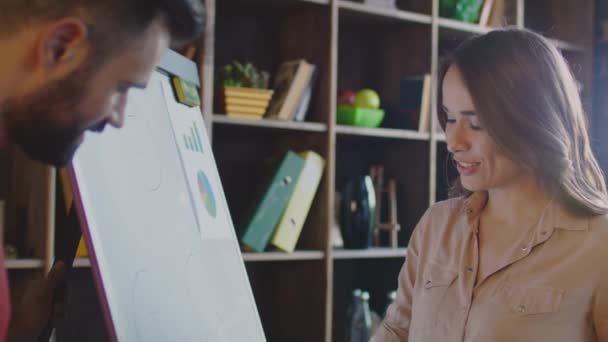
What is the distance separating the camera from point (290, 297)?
9.55 ft

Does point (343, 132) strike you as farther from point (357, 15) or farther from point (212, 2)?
point (212, 2)

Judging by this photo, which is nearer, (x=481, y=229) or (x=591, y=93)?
(x=481, y=229)

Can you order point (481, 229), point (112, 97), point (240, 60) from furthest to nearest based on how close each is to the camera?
point (240, 60) < point (481, 229) < point (112, 97)

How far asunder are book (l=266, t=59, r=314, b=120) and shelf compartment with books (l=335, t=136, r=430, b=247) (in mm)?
415

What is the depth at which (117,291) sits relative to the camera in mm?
1320

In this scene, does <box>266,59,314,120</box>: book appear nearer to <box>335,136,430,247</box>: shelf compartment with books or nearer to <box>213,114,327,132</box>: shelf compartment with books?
<box>213,114,327,132</box>: shelf compartment with books

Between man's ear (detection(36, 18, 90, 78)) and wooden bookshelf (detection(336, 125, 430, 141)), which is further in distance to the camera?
wooden bookshelf (detection(336, 125, 430, 141))

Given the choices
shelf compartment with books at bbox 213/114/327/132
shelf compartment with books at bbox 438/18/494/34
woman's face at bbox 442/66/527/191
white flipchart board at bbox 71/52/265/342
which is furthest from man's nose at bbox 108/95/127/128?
shelf compartment with books at bbox 438/18/494/34

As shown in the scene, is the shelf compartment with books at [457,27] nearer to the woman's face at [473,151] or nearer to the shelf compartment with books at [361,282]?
the shelf compartment with books at [361,282]

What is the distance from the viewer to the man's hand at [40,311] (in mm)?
1416

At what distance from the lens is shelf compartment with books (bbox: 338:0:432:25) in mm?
Answer: 2838

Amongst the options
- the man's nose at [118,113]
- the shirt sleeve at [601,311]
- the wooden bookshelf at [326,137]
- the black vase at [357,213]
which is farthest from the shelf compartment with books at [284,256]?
the man's nose at [118,113]

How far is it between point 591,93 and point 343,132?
4.78ft

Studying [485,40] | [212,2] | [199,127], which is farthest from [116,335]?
[212,2]
